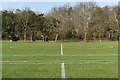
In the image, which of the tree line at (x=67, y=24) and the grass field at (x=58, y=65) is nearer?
the grass field at (x=58, y=65)

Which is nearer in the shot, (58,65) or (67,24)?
(58,65)

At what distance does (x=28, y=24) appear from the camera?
272ft

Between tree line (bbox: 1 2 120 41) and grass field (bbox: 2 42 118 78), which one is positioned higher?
tree line (bbox: 1 2 120 41)

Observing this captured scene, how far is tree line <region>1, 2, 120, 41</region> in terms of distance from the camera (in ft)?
267

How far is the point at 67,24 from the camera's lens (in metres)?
85.6

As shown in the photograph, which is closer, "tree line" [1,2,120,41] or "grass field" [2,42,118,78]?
"grass field" [2,42,118,78]

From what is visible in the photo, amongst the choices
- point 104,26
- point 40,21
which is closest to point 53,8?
point 40,21

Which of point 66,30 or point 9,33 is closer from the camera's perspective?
point 9,33

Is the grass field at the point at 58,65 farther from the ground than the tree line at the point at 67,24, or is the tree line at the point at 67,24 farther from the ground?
the tree line at the point at 67,24

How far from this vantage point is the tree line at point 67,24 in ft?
267

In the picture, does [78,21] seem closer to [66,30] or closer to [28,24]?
[66,30]

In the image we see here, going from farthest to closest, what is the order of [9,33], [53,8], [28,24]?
[53,8] < [28,24] < [9,33]

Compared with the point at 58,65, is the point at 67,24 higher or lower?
higher

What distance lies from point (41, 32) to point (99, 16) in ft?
53.1
